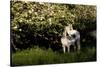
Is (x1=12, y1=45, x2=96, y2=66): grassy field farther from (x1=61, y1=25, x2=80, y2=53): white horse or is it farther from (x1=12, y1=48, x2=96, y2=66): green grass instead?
(x1=61, y1=25, x2=80, y2=53): white horse

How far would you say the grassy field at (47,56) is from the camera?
2393 mm

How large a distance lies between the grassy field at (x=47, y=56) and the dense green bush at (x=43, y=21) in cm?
9

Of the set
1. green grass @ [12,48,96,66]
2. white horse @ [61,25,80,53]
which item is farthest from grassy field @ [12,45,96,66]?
white horse @ [61,25,80,53]

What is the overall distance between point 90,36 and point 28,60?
3.03 feet

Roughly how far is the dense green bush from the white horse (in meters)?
0.06

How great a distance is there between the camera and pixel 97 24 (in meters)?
2.82

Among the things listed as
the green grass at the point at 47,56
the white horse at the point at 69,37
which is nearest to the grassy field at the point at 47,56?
the green grass at the point at 47,56

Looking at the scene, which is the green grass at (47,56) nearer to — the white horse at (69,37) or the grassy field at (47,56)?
the grassy field at (47,56)

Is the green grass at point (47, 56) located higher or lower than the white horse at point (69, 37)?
lower

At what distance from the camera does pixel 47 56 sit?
252 cm

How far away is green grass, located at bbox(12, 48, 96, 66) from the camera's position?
2395mm

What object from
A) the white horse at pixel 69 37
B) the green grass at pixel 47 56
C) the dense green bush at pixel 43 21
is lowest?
the green grass at pixel 47 56

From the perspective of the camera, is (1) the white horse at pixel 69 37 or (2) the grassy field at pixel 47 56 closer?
(2) the grassy field at pixel 47 56
